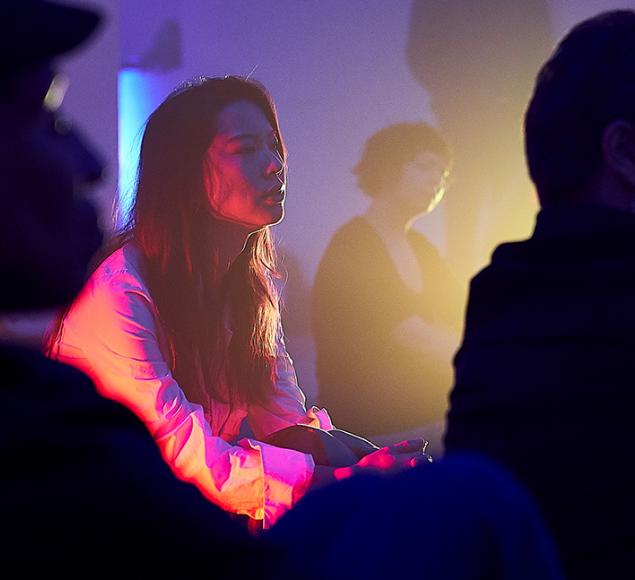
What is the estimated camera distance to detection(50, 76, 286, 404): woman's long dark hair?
270 cm

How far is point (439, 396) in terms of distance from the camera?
11.2ft

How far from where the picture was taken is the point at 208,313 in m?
2.79

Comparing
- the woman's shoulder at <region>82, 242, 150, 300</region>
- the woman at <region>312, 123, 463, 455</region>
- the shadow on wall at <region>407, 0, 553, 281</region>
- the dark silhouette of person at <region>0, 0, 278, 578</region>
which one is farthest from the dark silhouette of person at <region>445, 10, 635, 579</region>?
the shadow on wall at <region>407, 0, 553, 281</region>

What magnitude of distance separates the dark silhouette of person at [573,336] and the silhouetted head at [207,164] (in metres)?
1.71

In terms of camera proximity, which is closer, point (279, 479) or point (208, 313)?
point (279, 479)

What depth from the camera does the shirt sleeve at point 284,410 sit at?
112 inches

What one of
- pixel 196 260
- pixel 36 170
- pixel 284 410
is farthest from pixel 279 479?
pixel 36 170

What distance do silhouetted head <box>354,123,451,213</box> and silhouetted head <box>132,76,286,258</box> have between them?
Answer: 1.49 feet

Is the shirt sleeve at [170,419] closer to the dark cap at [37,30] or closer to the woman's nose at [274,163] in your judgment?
the woman's nose at [274,163]

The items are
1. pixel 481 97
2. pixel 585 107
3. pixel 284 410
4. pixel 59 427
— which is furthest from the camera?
pixel 481 97

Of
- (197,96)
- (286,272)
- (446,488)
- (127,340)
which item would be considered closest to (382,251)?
(286,272)

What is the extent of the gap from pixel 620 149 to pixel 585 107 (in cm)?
6

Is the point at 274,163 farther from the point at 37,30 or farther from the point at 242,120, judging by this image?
the point at 37,30

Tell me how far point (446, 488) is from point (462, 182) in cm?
289
